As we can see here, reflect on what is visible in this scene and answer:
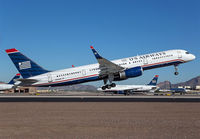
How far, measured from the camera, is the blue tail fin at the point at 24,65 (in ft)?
157

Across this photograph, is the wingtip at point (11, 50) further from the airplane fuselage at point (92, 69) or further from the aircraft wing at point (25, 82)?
the airplane fuselage at point (92, 69)

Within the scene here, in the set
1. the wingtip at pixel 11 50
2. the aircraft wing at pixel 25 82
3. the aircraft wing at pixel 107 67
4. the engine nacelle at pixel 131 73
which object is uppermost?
the wingtip at pixel 11 50

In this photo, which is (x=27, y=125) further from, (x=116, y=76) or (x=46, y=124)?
(x=116, y=76)

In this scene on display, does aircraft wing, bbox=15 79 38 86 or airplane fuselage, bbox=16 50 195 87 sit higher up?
airplane fuselage, bbox=16 50 195 87

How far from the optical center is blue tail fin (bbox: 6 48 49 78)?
4788 centimetres

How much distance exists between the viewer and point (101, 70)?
154ft

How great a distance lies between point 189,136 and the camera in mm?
11430

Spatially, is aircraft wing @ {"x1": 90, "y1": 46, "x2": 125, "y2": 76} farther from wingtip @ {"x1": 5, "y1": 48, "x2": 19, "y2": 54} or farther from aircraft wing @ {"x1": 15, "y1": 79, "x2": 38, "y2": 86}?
wingtip @ {"x1": 5, "y1": 48, "x2": 19, "y2": 54}

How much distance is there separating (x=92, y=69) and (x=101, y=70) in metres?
1.94

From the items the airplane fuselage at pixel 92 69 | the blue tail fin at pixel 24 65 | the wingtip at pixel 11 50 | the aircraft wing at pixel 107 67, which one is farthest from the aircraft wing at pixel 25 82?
the aircraft wing at pixel 107 67

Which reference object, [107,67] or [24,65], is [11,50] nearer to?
[24,65]

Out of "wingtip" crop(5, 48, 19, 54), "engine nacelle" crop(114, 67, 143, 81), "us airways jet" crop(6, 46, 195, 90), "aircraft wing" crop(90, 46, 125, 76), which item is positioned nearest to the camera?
"engine nacelle" crop(114, 67, 143, 81)

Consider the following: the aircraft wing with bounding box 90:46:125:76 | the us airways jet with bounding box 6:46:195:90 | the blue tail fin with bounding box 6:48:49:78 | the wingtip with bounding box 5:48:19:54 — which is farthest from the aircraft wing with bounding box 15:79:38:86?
the aircraft wing with bounding box 90:46:125:76

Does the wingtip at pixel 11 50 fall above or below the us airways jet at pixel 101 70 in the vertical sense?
above
